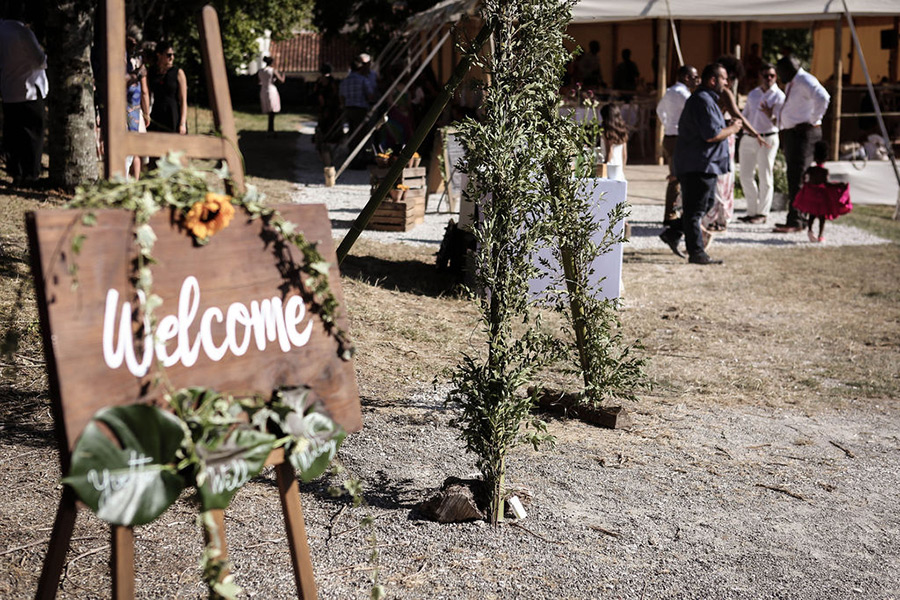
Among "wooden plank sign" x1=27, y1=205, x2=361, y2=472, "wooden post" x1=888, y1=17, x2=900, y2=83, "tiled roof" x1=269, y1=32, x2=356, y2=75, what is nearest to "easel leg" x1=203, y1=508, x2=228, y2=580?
"wooden plank sign" x1=27, y1=205, x2=361, y2=472

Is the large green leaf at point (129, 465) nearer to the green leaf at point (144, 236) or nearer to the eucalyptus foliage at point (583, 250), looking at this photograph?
the green leaf at point (144, 236)

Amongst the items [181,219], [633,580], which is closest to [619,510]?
[633,580]

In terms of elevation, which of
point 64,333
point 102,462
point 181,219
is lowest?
point 102,462

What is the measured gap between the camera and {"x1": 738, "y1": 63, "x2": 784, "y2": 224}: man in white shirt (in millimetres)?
11586

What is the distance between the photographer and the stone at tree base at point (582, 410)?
16.4 ft

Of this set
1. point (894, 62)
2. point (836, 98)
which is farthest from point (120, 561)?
point (894, 62)

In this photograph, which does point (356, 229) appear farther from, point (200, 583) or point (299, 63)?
point (299, 63)

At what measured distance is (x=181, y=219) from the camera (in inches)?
89.9

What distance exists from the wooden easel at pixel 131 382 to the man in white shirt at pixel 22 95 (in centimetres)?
798

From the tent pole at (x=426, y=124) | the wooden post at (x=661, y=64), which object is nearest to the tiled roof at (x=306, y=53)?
the wooden post at (x=661, y=64)

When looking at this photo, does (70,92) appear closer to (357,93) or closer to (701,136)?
(701,136)

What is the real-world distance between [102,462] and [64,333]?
29 centimetres

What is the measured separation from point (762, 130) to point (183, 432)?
35.3ft

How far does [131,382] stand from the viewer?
2172mm
